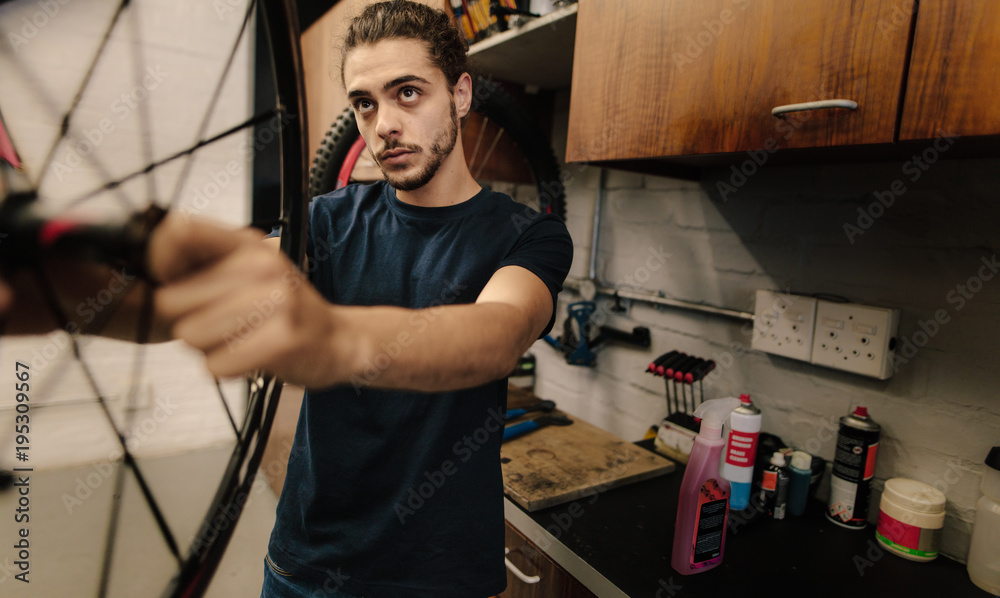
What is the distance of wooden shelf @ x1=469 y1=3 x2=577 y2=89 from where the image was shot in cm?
115

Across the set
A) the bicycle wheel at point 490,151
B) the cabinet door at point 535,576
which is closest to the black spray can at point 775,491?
the cabinet door at point 535,576

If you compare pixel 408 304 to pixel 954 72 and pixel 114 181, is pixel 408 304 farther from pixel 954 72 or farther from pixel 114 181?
pixel 954 72

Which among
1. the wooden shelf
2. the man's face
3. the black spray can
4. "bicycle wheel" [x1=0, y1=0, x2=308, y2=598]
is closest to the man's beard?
the man's face

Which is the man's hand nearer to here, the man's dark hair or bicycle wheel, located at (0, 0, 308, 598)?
bicycle wheel, located at (0, 0, 308, 598)

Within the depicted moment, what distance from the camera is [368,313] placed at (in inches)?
11.8

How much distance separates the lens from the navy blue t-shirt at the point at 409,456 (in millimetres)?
833

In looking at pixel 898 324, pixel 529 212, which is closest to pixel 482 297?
pixel 529 212

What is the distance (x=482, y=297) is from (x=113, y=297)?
446 millimetres

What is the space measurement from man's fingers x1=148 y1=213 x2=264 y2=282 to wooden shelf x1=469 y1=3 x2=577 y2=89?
1060 millimetres

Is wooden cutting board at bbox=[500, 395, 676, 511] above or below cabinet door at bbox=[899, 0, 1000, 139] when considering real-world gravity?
below

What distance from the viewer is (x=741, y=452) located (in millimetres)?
1044

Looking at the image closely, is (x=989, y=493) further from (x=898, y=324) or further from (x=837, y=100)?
(x=837, y=100)

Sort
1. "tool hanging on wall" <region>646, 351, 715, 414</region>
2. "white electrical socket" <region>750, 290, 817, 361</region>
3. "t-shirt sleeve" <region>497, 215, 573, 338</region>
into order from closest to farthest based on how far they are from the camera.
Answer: "t-shirt sleeve" <region>497, 215, 573, 338</region> → "white electrical socket" <region>750, 290, 817, 361</region> → "tool hanging on wall" <region>646, 351, 715, 414</region>

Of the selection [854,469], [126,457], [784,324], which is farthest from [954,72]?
[126,457]
